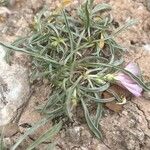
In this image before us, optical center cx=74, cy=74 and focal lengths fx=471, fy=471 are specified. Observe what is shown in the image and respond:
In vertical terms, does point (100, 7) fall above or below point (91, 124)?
above

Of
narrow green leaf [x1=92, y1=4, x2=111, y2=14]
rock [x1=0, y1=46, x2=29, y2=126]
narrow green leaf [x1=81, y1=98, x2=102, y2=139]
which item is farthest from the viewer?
narrow green leaf [x1=92, y1=4, x2=111, y2=14]

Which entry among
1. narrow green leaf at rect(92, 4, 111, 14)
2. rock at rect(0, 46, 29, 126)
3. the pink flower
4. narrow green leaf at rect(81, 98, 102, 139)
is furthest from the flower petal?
rock at rect(0, 46, 29, 126)

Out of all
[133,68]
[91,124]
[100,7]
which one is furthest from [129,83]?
[100,7]

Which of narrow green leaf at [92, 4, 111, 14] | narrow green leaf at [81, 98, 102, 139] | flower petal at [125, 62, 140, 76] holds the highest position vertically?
narrow green leaf at [92, 4, 111, 14]

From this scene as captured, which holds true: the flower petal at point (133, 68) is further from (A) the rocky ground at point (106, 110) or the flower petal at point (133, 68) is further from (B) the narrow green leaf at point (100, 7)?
(B) the narrow green leaf at point (100, 7)

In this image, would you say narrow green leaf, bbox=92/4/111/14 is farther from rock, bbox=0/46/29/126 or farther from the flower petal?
rock, bbox=0/46/29/126

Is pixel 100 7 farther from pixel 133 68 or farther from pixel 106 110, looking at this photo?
pixel 106 110

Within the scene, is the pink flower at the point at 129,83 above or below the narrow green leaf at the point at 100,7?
below

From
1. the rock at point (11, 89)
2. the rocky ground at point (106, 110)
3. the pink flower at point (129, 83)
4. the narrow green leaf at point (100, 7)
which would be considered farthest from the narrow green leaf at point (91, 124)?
the narrow green leaf at point (100, 7)

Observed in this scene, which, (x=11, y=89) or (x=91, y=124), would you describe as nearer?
(x=91, y=124)
